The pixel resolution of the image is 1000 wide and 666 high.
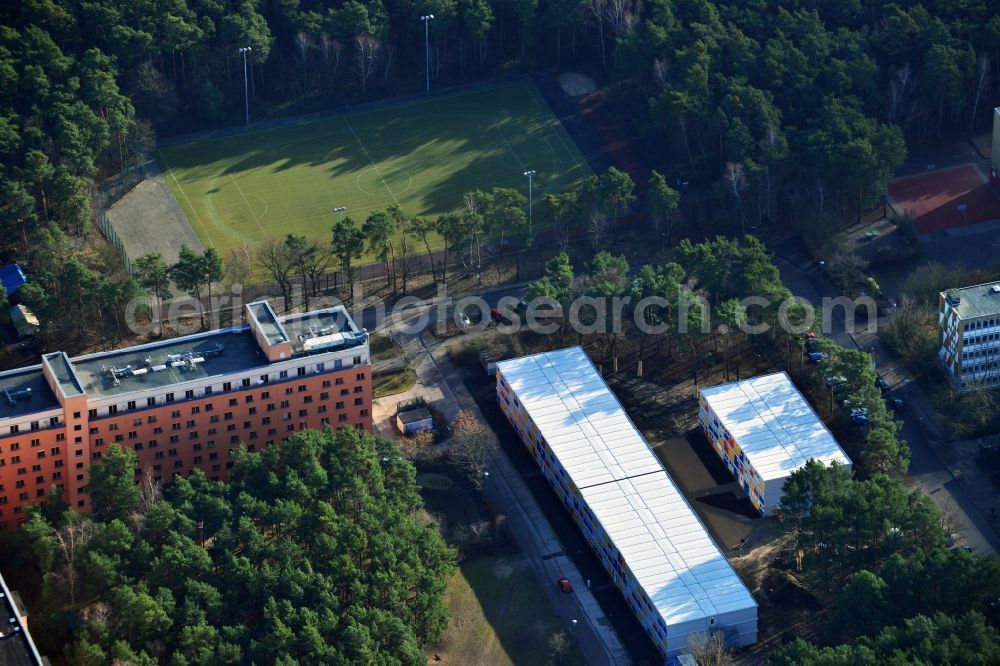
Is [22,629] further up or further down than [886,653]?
further up

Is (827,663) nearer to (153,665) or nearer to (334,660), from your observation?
(334,660)

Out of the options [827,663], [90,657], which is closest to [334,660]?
[90,657]

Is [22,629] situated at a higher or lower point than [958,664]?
higher

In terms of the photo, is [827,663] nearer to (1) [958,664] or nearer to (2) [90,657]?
(1) [958,664]

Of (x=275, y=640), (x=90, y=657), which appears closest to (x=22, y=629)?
(x=90, y=657)

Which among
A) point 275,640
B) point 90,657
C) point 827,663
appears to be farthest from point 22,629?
A: point 827,663
